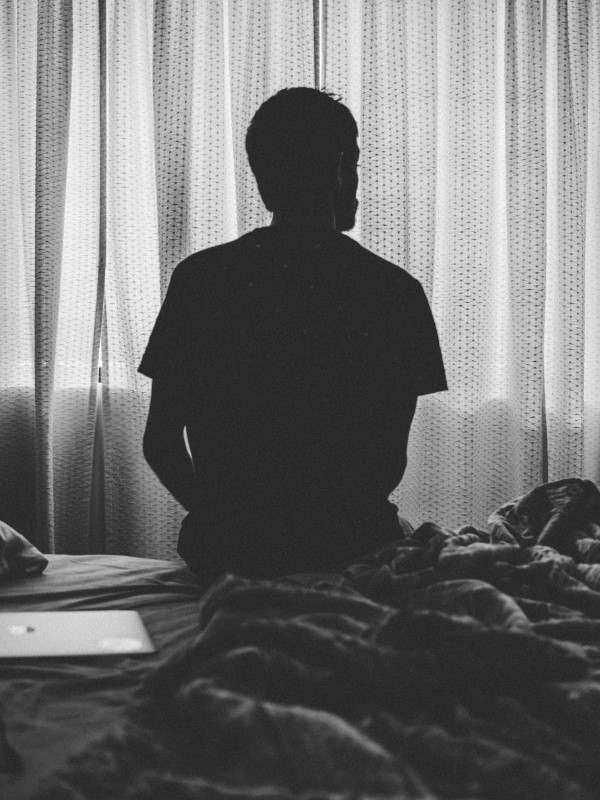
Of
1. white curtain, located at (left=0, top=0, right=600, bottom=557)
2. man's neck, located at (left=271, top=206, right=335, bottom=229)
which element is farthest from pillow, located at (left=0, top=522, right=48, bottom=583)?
white curtain, located at (left=0, top=0, right=600, bottom=557)

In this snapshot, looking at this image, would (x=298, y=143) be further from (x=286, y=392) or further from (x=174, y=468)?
(x=174, y=468)

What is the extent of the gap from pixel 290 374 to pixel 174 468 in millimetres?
286

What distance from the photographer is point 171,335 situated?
143 cm

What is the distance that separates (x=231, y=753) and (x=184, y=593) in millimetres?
702

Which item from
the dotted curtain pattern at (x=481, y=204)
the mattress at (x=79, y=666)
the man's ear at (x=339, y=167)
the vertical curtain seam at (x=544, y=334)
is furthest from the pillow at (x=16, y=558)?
the vertical curtain seam at (x=544, y=334)

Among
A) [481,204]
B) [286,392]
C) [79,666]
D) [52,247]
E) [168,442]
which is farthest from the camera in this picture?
[481,204]

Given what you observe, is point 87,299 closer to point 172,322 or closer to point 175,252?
point 175,252

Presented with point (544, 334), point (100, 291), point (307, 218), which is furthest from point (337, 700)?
point (544, 334)

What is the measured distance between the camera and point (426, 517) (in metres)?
2.65

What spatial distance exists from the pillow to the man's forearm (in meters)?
0.26

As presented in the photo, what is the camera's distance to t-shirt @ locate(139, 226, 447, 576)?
1337 millimetres

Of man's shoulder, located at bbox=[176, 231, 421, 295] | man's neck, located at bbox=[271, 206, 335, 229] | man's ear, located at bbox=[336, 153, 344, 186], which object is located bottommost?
man's shoulder, located at bbox=[176, 231, 421, 295]

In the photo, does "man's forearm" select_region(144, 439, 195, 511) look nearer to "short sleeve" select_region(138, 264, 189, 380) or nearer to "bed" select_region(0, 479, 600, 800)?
"short sleeve" select_region(138, 264, 189, 380)

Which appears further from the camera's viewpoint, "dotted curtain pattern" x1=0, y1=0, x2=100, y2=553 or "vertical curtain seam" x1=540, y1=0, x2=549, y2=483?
"vertical curtain seam" x1=540, y1=0, x2=549, y2=483
